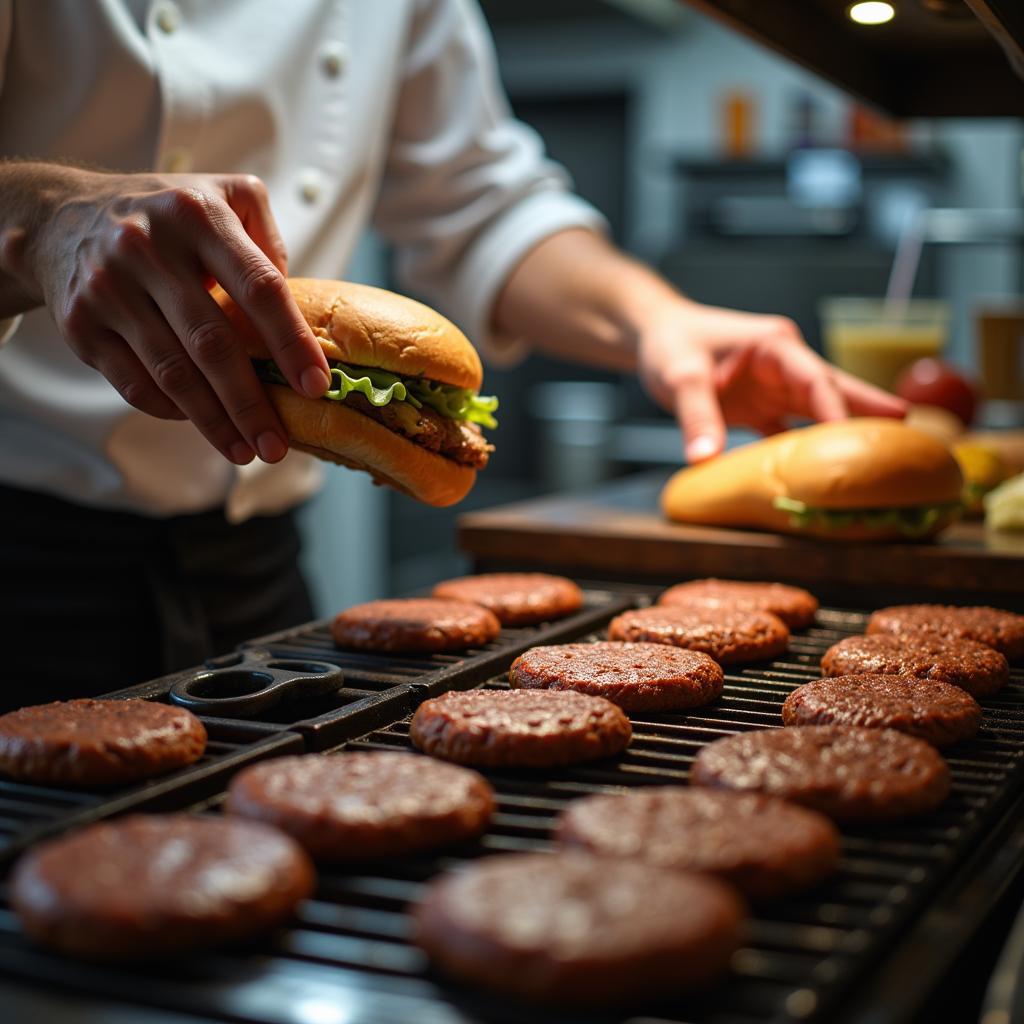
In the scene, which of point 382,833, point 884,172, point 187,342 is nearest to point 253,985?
point 382,833

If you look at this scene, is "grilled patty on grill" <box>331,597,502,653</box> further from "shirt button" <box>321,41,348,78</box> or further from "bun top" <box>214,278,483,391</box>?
"shirt button" <box>321,41,348,78</box>

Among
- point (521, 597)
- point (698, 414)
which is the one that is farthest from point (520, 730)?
point (698, 414)

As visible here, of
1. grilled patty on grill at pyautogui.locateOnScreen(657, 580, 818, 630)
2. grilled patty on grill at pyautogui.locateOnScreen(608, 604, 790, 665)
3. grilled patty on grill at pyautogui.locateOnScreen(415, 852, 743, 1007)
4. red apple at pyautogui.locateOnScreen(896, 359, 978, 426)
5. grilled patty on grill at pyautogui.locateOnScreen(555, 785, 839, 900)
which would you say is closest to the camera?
grilled patty on grill at pyautogui.locateOnScreen(415, 852, 743, 1007)

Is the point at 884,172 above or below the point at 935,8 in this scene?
above

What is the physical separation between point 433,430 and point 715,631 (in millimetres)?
503

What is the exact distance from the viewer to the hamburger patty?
5.81ft

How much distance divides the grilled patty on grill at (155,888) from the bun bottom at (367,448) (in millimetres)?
721

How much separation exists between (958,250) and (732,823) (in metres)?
8.03

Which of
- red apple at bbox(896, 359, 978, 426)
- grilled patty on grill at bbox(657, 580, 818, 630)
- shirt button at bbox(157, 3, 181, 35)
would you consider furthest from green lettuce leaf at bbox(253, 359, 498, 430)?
red apple at bbox(896, 359, 978, 426)

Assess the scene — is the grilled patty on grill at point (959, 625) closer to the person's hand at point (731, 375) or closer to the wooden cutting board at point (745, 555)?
the wooden cutting board at point (745, 555)

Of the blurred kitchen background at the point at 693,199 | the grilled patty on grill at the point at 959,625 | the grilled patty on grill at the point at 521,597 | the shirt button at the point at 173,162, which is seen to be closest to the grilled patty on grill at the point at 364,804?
the grilled patty on grill at the point at 521,597

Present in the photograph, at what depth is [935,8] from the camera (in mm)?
2135

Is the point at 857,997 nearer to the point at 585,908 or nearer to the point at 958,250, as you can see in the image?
the point at 585,908

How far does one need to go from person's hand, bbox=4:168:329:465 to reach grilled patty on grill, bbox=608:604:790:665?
2.07 feet
